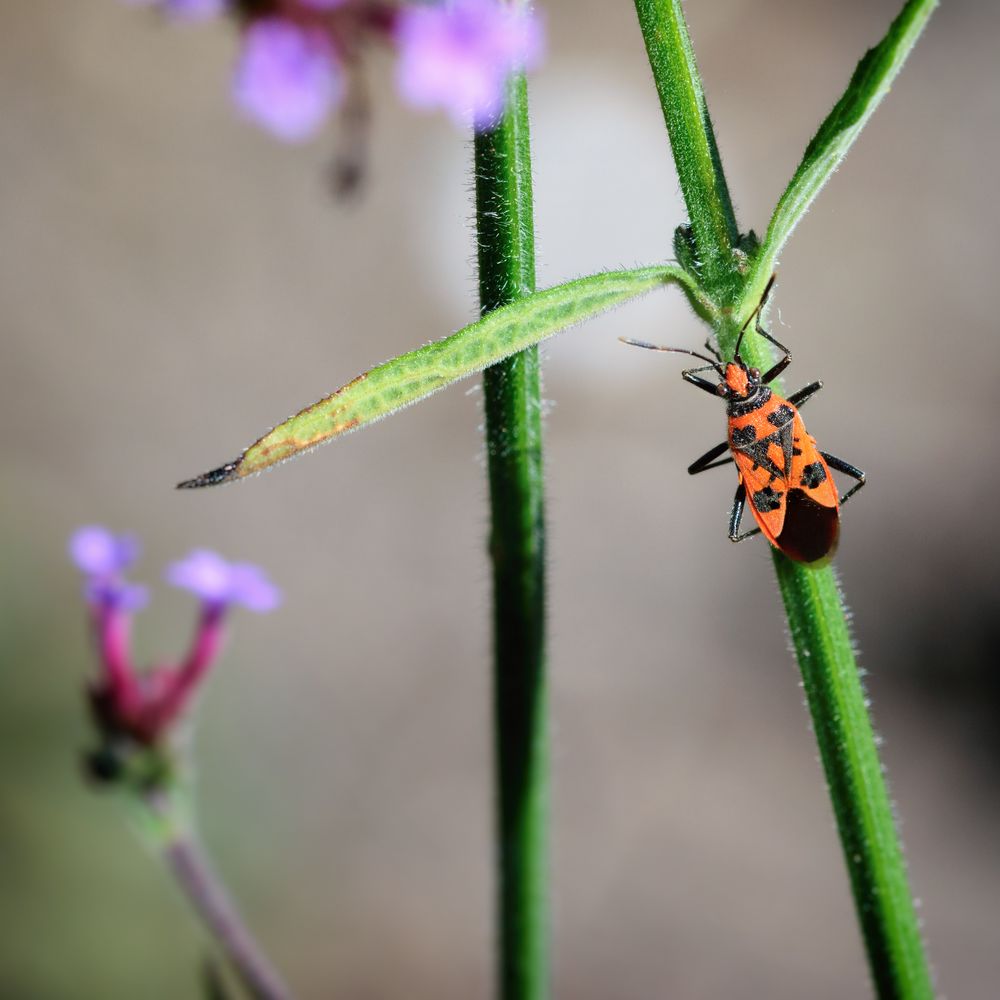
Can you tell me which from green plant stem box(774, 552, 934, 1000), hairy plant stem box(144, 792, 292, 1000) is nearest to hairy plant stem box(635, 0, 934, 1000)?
green plant stem box(774, 552, 934, 1000)

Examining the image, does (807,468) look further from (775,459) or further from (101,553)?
(101,553)

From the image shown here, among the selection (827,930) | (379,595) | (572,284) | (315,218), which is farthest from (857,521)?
(572,284)

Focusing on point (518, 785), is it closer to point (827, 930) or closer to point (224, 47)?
point (827, 930)

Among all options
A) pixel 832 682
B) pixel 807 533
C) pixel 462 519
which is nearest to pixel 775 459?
pixel 807 533

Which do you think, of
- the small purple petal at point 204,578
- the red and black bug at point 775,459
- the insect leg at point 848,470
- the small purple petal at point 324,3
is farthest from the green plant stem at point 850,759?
the small purple petal at point 204,578

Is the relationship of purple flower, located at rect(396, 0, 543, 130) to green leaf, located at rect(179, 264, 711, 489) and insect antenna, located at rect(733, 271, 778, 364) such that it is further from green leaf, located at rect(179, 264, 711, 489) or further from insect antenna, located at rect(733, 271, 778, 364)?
insect antenna, located at rect(733, 271, 778, 364)

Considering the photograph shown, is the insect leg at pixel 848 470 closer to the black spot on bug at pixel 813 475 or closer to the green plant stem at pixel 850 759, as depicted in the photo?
the black spot on bug at pixel 813 475
